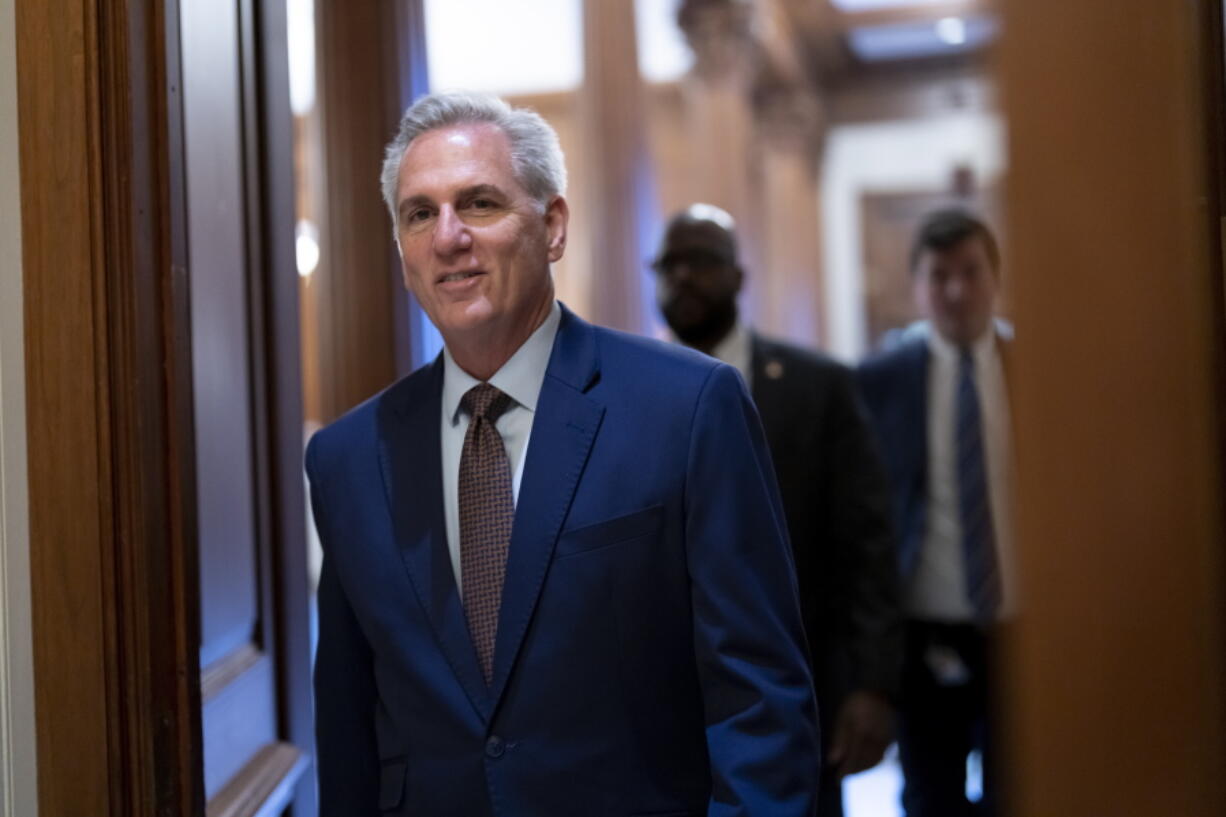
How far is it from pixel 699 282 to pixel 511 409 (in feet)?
4.19

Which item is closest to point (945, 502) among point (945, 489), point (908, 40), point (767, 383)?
point (945, 489)

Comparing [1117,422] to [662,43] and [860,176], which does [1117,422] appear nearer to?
[662,43]

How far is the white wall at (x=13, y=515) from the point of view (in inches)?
57.0

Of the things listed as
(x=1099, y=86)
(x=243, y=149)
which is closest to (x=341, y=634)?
(x=243, y=149)

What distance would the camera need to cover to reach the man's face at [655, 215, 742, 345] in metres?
2.79

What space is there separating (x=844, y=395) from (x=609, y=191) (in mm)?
2762

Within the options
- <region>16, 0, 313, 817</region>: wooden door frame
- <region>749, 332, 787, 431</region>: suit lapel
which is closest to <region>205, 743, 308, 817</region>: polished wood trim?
<region>16, 0, 313, 817</region>: wooden door frame

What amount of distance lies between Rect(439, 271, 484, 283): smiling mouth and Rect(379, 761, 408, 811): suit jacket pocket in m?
0.62

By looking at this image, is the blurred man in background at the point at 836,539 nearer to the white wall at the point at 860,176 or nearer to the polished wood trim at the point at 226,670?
the polished wood trim at the point at 226,670

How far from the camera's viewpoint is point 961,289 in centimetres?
329

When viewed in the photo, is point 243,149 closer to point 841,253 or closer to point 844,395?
point 844,395

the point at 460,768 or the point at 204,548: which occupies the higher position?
the point at 204,548

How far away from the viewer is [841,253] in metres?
13.3

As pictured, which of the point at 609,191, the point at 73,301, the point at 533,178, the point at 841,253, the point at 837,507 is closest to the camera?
the point at 73,301
